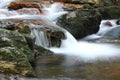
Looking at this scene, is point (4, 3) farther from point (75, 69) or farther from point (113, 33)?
point (75, 69)

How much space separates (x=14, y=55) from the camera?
7.98 m

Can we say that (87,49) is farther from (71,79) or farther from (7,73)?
(7,73)

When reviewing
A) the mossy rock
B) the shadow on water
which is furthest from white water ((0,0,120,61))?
the mossy rock

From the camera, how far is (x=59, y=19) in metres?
16.1

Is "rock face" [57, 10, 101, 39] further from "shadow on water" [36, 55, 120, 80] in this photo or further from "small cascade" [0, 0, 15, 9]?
"shadow on water" [36, 55, 120, 80]

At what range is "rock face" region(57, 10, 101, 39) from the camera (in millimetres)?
15683

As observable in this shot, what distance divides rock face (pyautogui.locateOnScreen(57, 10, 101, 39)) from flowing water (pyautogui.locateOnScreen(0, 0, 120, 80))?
985 mm

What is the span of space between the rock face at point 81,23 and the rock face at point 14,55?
6.14 m

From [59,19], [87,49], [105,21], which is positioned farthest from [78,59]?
[105,21]

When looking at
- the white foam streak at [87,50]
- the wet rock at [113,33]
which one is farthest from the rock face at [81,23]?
the white foam streak at [87,50]

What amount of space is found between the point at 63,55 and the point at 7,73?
14.7 ft

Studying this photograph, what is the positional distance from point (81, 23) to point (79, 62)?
21.1 ft

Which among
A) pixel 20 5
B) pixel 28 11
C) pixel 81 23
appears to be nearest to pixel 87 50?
pixel 81 23

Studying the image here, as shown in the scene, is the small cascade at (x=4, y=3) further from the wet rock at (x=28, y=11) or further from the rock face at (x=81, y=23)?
the rock face at (x=81, y=23)
